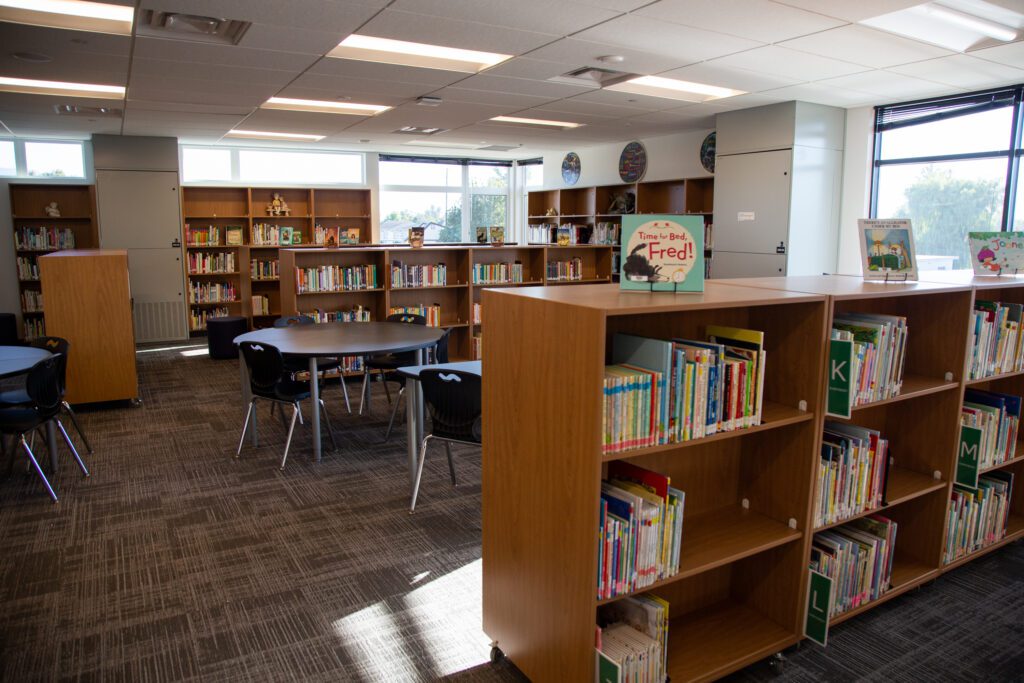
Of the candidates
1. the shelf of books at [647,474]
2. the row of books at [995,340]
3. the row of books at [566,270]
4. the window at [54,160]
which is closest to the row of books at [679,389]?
the shelf of books at [647,474]

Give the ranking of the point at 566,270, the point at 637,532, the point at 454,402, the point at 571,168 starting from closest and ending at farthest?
the point at 637,532, the point at 454,402, the point at 566,270, the point at 571,168

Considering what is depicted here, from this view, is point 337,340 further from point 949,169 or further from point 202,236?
point 202,236

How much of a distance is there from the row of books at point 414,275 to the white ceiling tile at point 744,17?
3866 mm

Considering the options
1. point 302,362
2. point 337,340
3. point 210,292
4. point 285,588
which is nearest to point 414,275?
point 302,362

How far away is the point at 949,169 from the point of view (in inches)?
268

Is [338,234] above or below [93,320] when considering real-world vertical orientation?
above

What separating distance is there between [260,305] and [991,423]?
8.83 meters

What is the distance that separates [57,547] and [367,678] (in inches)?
84.0

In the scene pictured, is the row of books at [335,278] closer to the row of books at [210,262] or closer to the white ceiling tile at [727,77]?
the white ceiling tile at [727,77]

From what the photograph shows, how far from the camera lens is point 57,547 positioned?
3.57 m

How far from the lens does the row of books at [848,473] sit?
2707 mm

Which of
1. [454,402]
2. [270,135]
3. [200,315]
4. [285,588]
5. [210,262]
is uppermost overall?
[270,135]

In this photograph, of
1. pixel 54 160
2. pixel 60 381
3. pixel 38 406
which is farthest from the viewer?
pixel 54 160

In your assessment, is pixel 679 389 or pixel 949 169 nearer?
pixel 679 389
